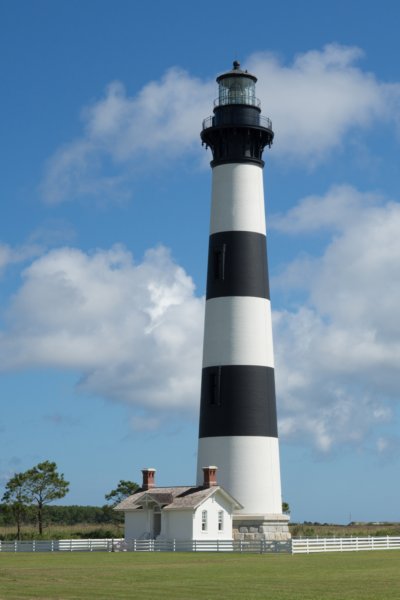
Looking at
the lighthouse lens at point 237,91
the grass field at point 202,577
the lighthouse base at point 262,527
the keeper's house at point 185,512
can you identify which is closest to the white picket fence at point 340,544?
the lighthouse base at point 262,527

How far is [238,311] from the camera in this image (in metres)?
47.0

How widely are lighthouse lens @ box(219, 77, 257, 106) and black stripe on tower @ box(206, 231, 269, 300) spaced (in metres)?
7.27

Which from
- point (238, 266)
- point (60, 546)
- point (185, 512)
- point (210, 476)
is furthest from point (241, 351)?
point (60, 546)

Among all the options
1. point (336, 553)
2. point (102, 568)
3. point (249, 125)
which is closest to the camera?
point (102, 568)

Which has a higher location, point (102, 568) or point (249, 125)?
point (249, 125)

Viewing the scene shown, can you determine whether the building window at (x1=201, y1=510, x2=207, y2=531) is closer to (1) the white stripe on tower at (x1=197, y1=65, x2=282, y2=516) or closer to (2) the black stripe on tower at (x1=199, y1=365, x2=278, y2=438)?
(1) the white stripe on tower at (x1=197, y1=65, x2=282, y2=516)

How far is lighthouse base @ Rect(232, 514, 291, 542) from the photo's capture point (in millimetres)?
46625

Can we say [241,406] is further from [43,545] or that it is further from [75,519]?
[75,519]

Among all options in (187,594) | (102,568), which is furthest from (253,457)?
(187,594)

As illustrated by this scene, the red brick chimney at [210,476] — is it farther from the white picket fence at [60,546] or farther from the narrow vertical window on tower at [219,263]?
the narrow vertical window on tower at [219,263]

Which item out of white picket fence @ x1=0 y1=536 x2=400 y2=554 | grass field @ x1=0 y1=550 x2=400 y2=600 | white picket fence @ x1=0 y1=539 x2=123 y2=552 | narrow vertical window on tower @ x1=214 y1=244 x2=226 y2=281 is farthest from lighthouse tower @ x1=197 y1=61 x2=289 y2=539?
grass field @ x1=0 y1=550 x2=400 y2=600

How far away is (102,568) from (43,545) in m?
16.8

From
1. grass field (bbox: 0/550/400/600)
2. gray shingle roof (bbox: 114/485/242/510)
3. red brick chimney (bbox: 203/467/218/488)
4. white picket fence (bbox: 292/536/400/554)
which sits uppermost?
red brick chimney (bbox: 203/467/218/488)

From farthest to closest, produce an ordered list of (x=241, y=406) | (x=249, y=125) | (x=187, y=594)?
(x=249, y=125) → (x=241, y=406) → (x=187, y=594)
